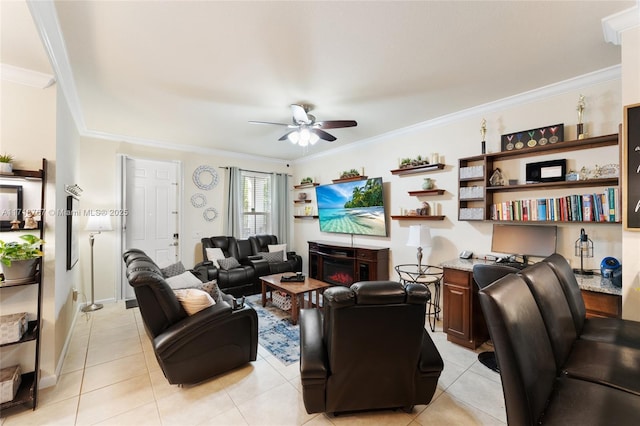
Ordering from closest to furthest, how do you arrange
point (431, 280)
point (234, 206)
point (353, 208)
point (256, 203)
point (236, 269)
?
point (431, 280) → point (236, 269) → point (353, 208) → point (234, 206) → point (256, 203)

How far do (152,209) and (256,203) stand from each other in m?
2.03

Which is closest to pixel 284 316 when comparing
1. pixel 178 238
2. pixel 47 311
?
pixel 47 311

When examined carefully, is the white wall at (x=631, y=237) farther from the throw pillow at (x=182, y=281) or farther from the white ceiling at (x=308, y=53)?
the throw pillow at (x=182, y=281)

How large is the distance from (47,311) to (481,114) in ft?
16.0

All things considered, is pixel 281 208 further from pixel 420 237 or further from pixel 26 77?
pixel 26 77

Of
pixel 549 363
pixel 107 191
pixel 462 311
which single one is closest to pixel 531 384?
pixel 549 363

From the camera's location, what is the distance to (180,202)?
5082 millimetres

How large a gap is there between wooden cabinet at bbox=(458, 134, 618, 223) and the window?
4123mm

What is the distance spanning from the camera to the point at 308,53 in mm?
2270

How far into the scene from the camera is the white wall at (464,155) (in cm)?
259

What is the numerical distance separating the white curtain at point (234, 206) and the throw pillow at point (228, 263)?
0.87 metres

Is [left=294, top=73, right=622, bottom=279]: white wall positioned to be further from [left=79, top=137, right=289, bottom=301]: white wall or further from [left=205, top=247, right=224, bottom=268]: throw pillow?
[left=79, top=137, right=289, bottom=301]: white wall

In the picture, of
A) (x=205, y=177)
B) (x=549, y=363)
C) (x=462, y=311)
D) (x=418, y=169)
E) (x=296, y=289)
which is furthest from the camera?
(x=205, y=177)

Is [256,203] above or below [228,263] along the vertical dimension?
above
